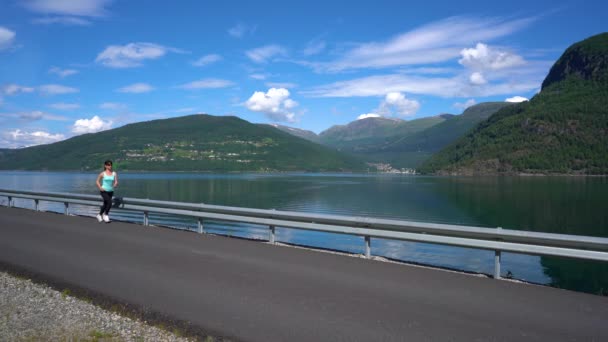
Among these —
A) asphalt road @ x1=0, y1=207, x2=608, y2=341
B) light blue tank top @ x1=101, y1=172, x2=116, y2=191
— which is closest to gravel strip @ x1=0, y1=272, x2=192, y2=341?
asphalt road @ x1=0, y1=207, x2=608, y2=341

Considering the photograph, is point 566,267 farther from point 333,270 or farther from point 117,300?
point 117,300

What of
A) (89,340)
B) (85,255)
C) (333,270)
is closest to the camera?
(89,340)

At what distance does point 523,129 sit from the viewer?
181m

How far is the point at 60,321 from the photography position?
6.30 meters

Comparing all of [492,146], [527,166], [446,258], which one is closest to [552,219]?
[446,258]

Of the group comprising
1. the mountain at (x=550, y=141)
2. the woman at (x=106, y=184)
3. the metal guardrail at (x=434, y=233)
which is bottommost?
the metal guardrail at (x=434, y=233)

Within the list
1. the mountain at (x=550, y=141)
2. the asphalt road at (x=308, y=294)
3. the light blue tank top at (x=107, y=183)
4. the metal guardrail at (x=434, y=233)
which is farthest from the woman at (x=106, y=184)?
the mountain at (x=550, y=141)

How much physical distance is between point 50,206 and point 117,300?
30991mm

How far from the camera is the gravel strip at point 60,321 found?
5.70m

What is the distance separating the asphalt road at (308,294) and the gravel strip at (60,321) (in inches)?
20.3

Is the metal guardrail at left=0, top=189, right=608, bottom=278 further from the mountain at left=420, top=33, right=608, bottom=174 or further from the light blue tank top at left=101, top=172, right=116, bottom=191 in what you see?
the mountain at left=420, top=33, right=608, bottom=174

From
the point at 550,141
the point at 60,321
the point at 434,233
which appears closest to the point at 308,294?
the point at 60,321

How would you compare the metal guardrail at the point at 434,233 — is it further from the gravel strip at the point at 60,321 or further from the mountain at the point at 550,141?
the mountain at the point at 550,141

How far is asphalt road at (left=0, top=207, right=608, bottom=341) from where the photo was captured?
585cm
